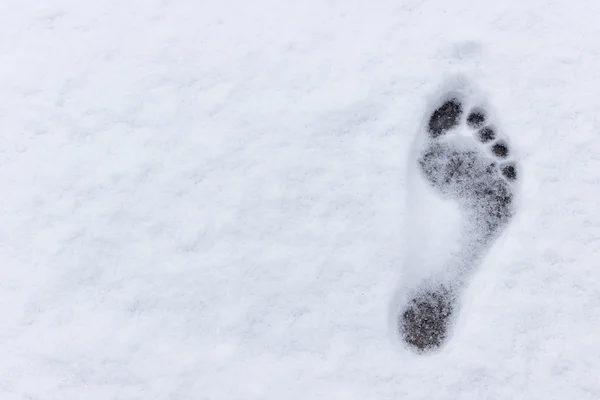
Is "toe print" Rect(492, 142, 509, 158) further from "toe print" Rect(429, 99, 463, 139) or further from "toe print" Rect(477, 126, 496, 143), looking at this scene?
"toe print" Rect(429, 99, 463, 139)

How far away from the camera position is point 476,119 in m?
2.51

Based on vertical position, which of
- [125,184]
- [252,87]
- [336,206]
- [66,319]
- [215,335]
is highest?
[252,87]

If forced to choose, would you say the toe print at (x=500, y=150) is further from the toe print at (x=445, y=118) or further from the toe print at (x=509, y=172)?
the toe print at (x=445, y=118)

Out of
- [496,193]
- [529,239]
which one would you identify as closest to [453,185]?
[496,193]

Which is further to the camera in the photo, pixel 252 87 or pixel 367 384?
pixel 252 87

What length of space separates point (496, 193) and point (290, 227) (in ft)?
3.19

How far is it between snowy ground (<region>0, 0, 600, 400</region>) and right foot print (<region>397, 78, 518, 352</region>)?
7cm

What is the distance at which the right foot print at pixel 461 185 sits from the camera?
2.42m

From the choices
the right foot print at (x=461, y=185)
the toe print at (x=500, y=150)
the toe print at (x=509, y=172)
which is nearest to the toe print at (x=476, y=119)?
the right foot print at (x=461, y=185)

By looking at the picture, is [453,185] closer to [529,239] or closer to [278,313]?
[529,239]

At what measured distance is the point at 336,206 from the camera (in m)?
2.48

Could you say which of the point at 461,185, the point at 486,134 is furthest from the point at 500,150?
the point at 461,185

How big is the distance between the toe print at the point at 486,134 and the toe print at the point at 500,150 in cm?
4

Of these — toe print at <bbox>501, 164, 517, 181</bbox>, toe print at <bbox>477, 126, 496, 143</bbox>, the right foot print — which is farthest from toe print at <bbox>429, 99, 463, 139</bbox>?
toe print at <bbox>501, 164, 517, 181</bbox>
